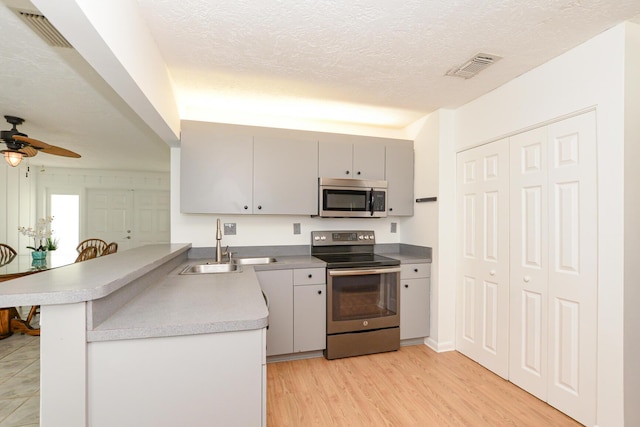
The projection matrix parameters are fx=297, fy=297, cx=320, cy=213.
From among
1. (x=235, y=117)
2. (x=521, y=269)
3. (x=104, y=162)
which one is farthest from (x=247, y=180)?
(x=104, y=162)

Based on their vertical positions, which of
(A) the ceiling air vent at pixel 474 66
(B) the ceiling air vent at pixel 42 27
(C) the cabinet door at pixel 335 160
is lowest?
(C) the cabinet door at pixel 335 160

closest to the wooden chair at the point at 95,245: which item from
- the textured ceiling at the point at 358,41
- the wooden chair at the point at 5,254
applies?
the wooden chair at the point at 5,254

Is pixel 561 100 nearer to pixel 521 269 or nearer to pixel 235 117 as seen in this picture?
pixel 521 269

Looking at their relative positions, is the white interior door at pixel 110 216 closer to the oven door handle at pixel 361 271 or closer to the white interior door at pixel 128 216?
the white interior door at pixel 128 216

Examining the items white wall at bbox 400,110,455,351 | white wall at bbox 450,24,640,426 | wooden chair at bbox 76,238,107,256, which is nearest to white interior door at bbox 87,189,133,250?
wooden chair at bbox 76,238,107,256

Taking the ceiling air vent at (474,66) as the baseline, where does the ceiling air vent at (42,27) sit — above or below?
below

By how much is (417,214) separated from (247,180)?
1770 mm

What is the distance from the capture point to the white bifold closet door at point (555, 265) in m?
1.74

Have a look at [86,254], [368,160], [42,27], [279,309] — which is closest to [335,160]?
[368,160]

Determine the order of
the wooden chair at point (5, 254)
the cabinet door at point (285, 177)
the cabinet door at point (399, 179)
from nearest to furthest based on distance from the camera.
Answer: the cabinet door at point (285, 177)
the cabinet door at point (399, 179)
the wooden chair at point (5, 254)

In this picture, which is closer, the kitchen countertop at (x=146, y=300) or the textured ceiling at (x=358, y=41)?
the kitchen countertop at (x=146, y=300)

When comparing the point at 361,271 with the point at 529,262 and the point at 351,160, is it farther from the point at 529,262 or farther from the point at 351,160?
the point at 529,262

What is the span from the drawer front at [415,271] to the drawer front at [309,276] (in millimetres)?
783

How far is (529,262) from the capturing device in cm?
210
